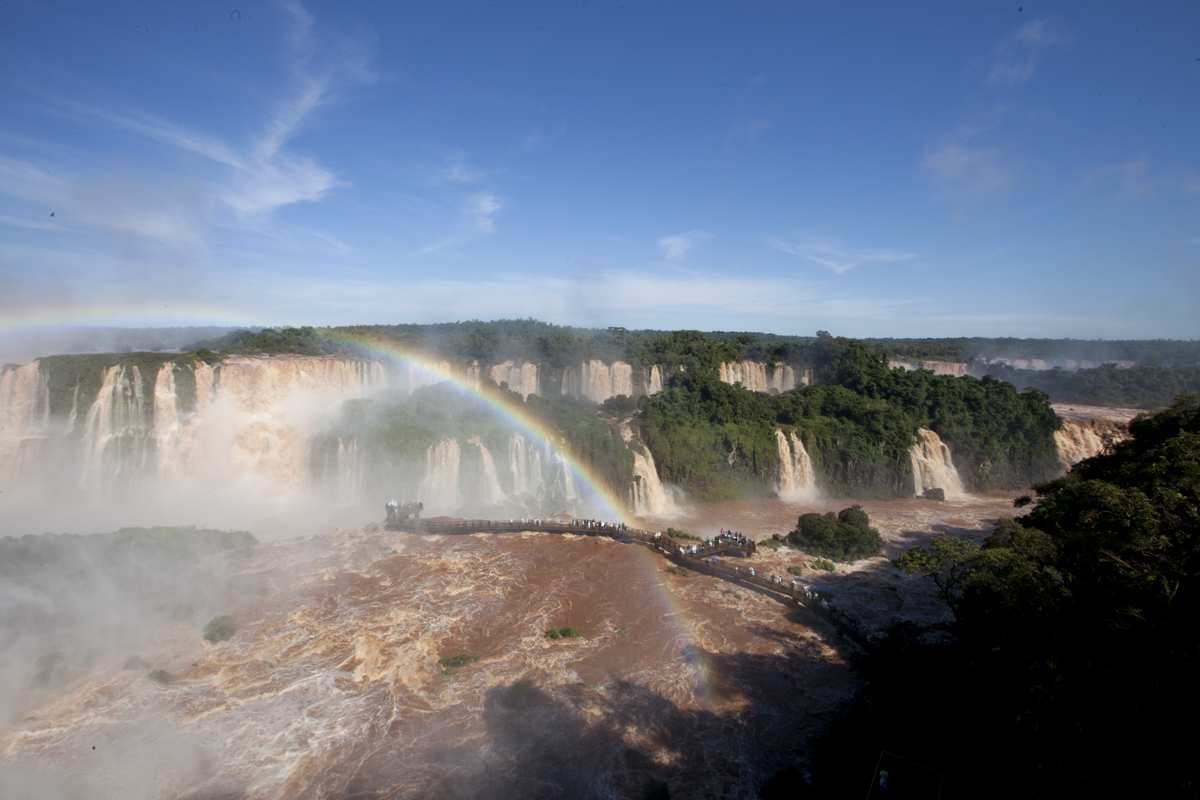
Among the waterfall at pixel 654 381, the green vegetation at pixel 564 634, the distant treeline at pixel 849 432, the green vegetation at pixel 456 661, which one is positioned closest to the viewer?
the green vegetation at pixel 456 661

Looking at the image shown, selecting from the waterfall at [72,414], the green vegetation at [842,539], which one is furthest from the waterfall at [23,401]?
the green vegetation at [842,539]

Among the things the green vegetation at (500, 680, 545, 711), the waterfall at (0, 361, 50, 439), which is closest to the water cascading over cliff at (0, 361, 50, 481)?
the waterfall at (0, 361, 50, 439)

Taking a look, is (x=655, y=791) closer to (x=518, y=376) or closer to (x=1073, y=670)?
(x=1073, y=670)

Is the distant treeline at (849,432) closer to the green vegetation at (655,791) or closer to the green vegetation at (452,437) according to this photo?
the green vegetation at (452,437)

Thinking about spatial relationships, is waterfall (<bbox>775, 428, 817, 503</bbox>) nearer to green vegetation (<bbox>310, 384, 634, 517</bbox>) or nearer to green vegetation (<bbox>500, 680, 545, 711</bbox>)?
green vegetation (<bbox>310, 384, 634, 517</bbox>)

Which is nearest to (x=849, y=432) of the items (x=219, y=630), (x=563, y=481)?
(x=563, y=481)
